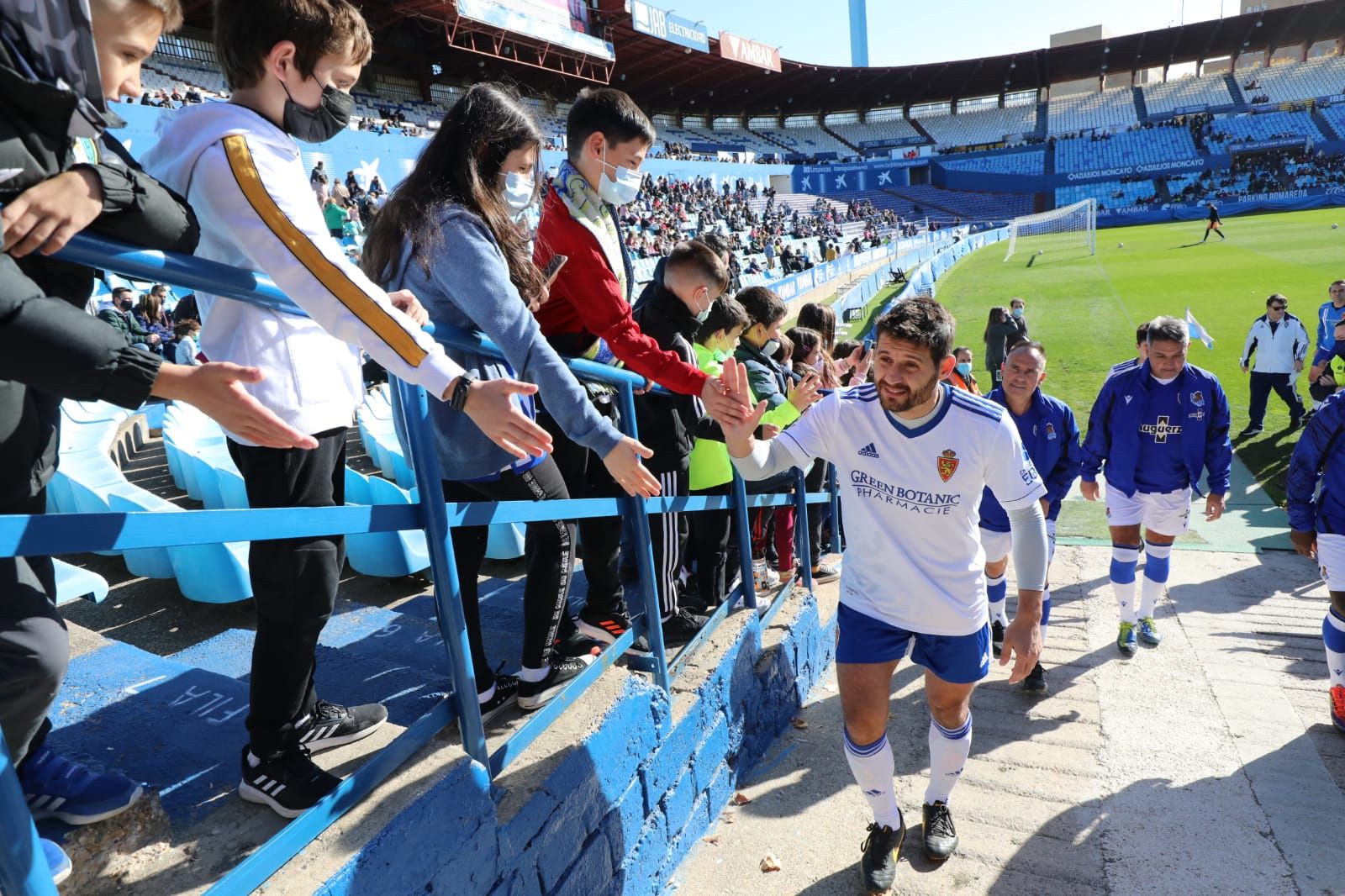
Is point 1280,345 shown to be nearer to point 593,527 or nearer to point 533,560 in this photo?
point 593,527

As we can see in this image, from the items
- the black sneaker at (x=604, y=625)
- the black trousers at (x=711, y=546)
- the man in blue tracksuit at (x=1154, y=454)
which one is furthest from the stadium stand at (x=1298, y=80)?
the black sneaker at (x=604, y=625)

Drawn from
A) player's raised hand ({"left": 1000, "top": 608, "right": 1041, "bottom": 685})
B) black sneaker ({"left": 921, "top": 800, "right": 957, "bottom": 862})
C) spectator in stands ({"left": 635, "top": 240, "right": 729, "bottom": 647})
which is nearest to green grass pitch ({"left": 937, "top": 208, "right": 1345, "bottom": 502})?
player's raised hand ({"left": 1000, "top": 608, "right": 1041, "bottom": 685})

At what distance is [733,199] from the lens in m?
38.0

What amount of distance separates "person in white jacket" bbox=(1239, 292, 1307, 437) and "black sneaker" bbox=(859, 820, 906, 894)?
901 centimetres

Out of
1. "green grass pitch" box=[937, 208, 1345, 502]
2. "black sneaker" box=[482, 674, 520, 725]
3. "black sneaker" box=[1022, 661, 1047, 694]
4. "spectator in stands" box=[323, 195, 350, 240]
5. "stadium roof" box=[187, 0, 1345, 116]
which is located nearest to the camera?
"black sneaker" box=[482, 674, 520, 725]

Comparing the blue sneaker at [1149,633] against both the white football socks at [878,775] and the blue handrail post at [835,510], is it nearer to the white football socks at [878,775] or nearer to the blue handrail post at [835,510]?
the blue handrail post at [835,510]

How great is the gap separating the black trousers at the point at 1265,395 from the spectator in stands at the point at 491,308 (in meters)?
10.1

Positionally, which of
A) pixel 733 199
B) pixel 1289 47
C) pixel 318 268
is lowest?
pixel 318 268

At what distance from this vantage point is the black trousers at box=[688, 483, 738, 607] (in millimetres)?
3418

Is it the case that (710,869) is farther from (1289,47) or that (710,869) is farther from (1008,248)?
(1289,47)

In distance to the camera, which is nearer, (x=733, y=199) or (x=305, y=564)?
(x=305, y=564)

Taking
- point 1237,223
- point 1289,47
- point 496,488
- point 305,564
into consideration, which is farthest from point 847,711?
point 1289,47

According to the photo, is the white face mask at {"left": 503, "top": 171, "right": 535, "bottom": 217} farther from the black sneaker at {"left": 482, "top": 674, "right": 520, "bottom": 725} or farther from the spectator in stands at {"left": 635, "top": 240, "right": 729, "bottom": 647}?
the black sneaker at {"left": 482, "top": 674, "right": 520, "bottom": 725}

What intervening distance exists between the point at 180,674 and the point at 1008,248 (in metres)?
35.9
